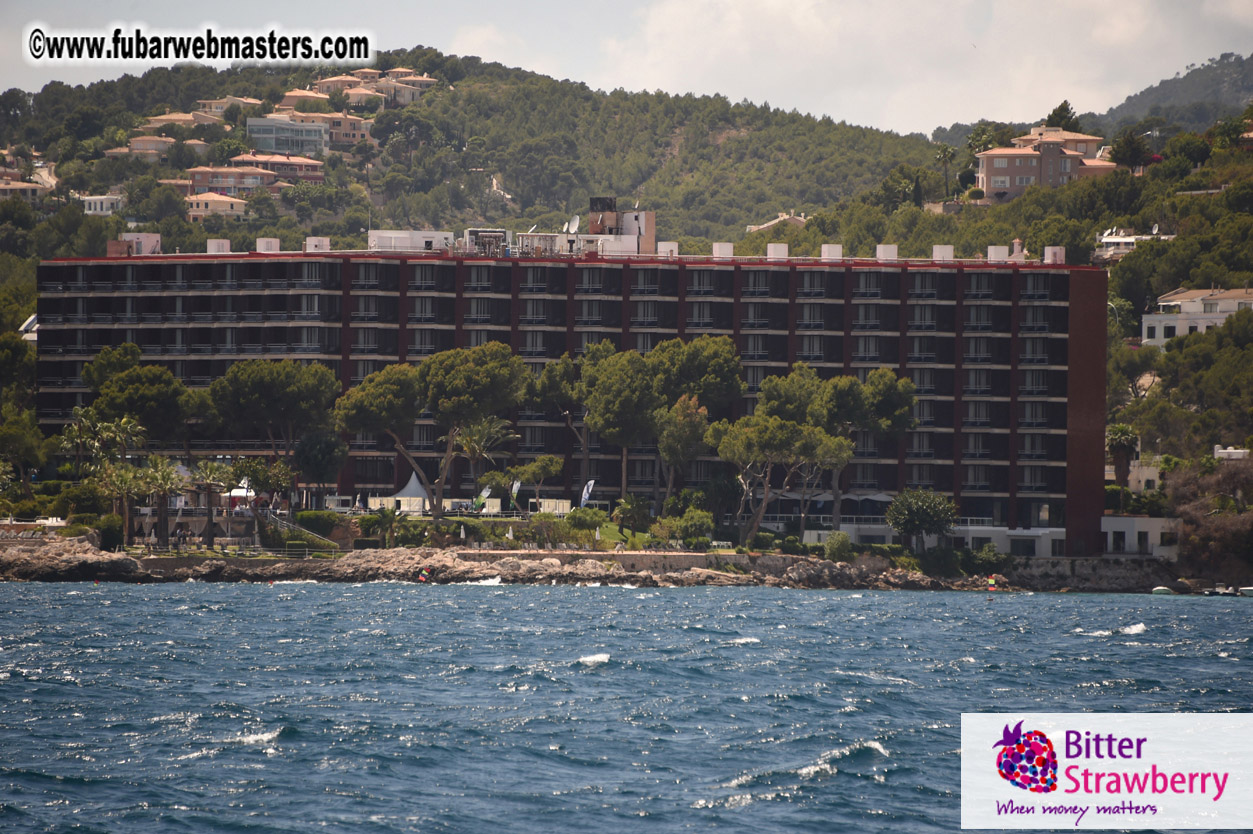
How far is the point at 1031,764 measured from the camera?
38094 mm

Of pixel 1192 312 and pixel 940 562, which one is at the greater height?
pixel 1192 312

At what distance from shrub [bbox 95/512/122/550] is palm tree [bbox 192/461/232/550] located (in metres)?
6.25

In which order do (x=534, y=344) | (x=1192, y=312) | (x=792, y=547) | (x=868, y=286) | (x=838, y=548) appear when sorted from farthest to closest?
(x=1192, y=312), (x=534, y=344), (x=868, y=286), (x=792, y=547), (x=838, y=548)

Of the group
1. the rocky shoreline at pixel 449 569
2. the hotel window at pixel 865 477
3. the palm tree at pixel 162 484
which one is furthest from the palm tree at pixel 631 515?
the palm tree at pixel 162 484

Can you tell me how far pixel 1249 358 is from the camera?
149625 millimetres

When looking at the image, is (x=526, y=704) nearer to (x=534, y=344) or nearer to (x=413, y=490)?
(x=413, y=490)

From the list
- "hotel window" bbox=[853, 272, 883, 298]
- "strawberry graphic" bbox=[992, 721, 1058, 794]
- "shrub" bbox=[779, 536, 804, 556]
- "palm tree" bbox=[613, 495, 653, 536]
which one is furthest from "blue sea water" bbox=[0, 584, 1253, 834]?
"hotel window" bbox=[853, 272, 883, 298]

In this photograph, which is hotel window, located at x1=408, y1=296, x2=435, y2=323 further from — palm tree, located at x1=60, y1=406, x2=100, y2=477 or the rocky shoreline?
palm tree, located at x1=60, y1=406, x2=100, y2=477

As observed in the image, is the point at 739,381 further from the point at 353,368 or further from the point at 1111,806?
the point at 1111,806

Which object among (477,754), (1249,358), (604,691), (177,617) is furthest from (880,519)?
(477,754)

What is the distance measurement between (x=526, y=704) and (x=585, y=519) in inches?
2707

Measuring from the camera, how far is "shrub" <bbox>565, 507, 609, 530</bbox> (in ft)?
393

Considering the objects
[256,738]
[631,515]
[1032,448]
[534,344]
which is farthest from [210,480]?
[256,738]

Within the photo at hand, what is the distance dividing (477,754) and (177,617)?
3808 cm
